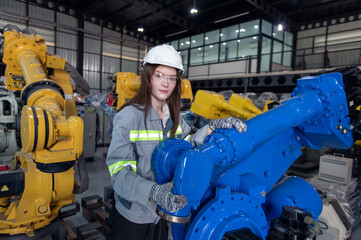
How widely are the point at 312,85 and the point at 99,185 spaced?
4432mm

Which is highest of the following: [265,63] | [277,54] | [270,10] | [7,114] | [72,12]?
[72,12]

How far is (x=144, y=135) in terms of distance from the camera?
1.42 meters

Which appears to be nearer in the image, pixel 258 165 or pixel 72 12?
pixel 258 165

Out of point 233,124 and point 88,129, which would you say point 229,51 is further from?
point 233,124

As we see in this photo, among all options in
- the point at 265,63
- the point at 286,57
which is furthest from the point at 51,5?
the point at 286,57

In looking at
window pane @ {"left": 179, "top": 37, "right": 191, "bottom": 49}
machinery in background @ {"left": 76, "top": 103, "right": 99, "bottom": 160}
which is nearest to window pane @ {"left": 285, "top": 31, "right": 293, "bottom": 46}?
window pane @ {"left": 179, "top": 37, "right": 191, "bottom": 49}

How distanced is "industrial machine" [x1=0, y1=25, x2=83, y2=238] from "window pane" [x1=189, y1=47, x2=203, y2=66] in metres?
15.3

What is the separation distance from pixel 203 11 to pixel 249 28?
2914 mm

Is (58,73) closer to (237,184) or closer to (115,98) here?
(115,98)

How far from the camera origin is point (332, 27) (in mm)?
14719

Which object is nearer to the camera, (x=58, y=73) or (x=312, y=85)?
(x=312, y=85)

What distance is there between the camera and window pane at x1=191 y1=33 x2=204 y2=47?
17047 millimetres

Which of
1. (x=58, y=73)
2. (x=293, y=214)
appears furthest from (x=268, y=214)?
(x=58, y=73)

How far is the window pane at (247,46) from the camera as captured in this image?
14.4m
